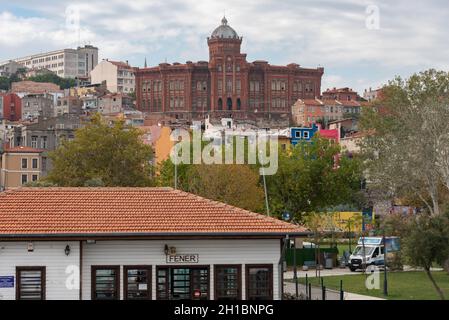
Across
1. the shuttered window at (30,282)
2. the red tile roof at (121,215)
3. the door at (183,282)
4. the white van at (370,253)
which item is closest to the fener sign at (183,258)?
the door at (183,282)

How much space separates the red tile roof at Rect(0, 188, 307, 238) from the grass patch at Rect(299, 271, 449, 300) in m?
10.9

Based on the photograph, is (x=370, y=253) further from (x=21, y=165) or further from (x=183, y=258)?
(x=21, y=165)

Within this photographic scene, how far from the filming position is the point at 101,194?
1072 inches

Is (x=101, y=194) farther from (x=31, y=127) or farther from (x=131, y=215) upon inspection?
(x=31, y=127)

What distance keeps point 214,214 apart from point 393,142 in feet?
158

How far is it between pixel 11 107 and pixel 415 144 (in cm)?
14000

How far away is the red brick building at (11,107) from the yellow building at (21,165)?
88.4 meters

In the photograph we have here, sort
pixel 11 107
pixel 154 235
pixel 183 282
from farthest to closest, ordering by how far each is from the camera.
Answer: pixel 11 107 → pixel 183 282 → pixel 154 235

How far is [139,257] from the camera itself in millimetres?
24719

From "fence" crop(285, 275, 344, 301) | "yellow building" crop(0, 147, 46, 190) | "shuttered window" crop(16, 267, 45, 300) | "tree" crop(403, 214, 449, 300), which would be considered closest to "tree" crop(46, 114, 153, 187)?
"fence" crop(285, 275, 344, 301)

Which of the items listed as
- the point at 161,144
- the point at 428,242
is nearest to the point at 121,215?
the point at 428,242

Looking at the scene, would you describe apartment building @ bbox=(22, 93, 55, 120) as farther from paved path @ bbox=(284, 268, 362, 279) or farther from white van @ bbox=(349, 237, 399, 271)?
white van @ bbox=(349, 237, 399, 271)
